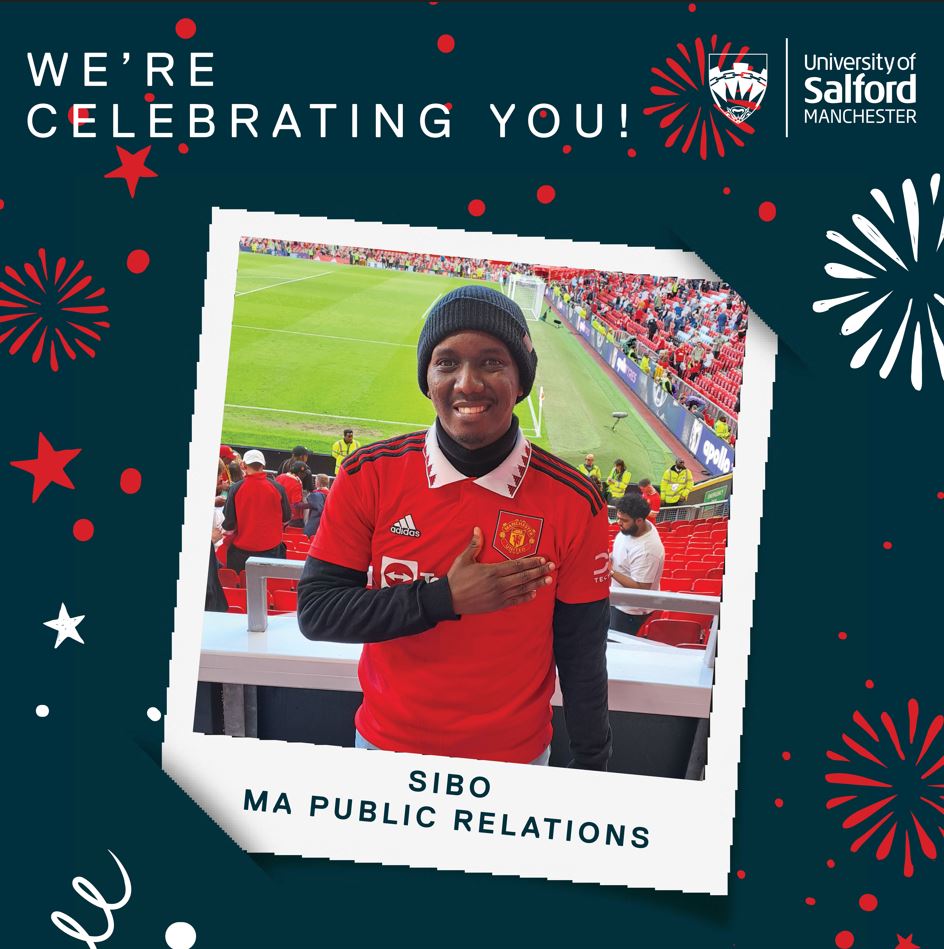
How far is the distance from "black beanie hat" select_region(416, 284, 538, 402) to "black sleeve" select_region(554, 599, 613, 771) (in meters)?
0.56

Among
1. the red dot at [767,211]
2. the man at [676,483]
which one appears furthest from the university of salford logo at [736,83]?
the man at [676,483]

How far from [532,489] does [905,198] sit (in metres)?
1.00

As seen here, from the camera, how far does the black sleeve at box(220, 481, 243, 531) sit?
2.34 meters

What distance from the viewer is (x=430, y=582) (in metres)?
1.45

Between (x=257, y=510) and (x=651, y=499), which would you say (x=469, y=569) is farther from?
(x=651, y=499)

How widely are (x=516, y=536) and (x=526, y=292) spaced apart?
55 cm

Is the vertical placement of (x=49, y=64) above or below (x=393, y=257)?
above

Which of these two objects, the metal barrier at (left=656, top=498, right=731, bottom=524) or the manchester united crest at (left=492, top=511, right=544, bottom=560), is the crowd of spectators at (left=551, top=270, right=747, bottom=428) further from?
the manchester united crest at (left=492, top=511, right=544, bottom=560)

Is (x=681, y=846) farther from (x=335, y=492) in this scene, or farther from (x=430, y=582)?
(x=335, y=492)

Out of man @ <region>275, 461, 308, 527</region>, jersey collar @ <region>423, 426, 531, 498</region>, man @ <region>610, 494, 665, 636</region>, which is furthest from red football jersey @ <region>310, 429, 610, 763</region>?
man @ <region>275, 461, 308, 527</region>

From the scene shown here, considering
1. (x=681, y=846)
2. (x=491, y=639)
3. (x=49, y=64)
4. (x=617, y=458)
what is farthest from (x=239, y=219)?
(x=617, y=458)

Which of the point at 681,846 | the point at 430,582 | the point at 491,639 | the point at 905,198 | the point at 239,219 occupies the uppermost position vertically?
the point at 905,198

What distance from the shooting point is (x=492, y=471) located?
1.46m

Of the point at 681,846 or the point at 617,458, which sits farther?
the point at 617,458
